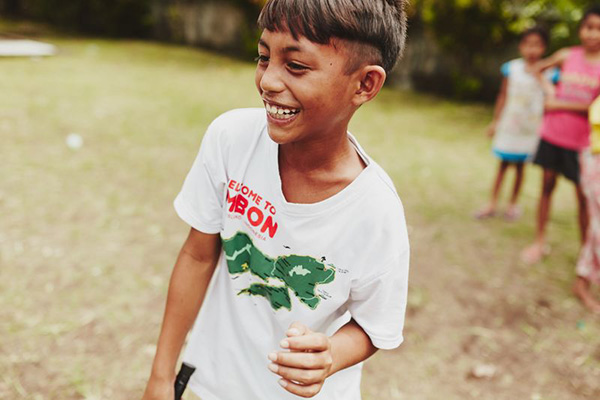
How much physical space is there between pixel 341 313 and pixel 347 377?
0.18m

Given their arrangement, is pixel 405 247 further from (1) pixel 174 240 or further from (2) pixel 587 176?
(1) pixel 174 240

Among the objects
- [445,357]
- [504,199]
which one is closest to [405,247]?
[445,357]

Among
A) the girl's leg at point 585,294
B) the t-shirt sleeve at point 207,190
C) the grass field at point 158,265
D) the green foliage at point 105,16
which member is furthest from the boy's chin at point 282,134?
the green foliage at point 105,16

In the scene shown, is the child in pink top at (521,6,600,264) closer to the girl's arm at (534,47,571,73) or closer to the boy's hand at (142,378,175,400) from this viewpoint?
the girl's arm at (534,47,571,73)

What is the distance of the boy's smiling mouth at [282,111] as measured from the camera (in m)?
1.29

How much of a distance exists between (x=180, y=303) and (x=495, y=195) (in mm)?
4305

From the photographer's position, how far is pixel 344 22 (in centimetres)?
122

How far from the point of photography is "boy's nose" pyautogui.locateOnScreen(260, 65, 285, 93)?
1.26 metres

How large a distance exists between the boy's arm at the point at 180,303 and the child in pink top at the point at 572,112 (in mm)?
3362

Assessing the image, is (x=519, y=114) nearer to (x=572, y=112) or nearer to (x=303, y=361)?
(x=572, y=112)

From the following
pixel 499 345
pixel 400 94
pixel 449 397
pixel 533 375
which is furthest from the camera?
pixel 400 94

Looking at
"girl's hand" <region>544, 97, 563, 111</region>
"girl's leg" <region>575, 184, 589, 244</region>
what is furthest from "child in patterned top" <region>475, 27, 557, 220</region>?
"girl's leg" <region>575, 184, 589, 244</region>

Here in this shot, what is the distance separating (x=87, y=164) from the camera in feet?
18.8

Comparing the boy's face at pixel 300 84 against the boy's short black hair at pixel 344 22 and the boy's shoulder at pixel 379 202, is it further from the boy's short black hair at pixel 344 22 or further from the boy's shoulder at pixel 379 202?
the boy's shoulder at pixel 379 202
